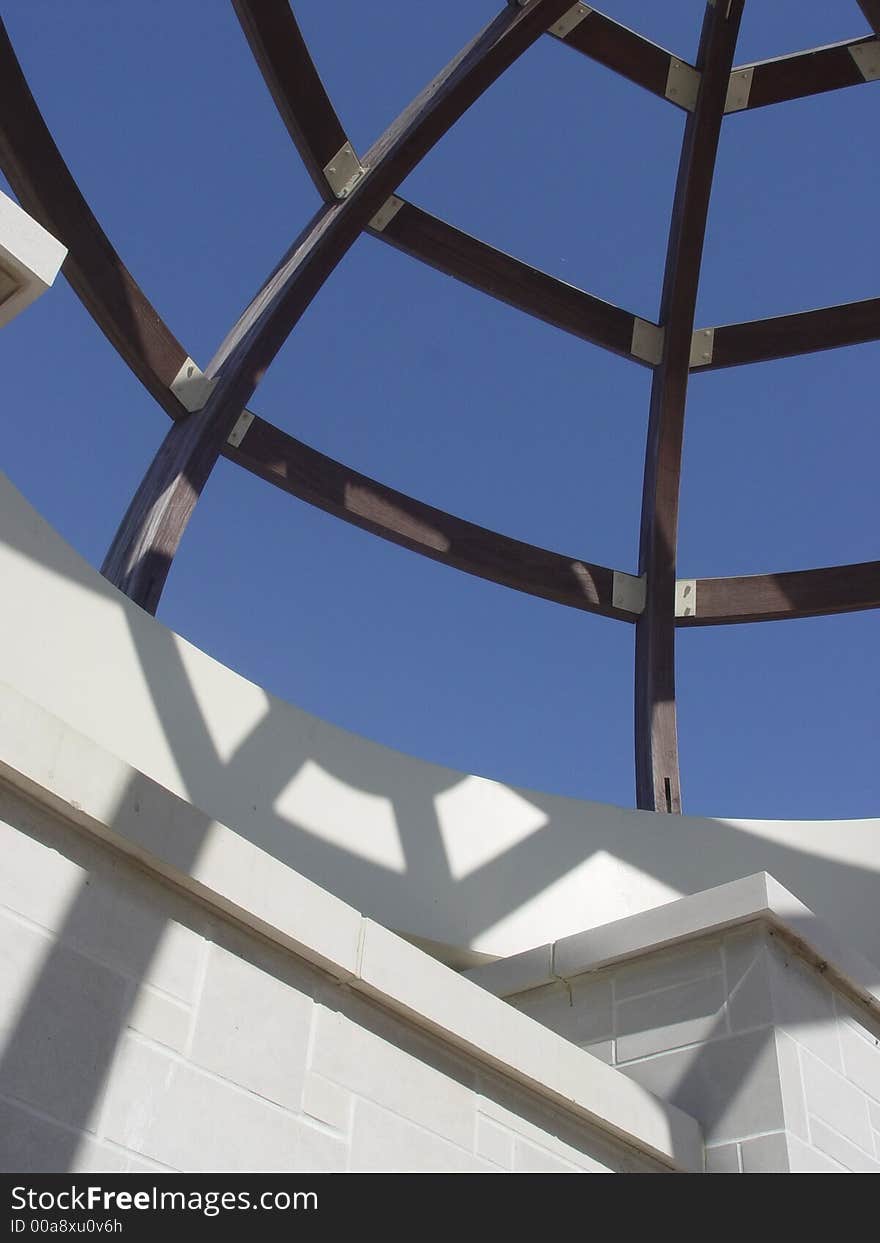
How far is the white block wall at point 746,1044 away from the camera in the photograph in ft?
14.4

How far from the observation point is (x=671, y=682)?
8.78 m

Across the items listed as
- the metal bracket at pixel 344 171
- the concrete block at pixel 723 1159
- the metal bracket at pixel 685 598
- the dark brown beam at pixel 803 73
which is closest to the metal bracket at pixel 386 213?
the metal bracket at pixel 344 171

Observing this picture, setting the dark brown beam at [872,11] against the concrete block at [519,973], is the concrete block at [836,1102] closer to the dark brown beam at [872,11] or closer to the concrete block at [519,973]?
the concrete block at [519,973]

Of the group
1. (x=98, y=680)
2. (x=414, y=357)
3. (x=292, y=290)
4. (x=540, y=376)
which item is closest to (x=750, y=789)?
(x=540, y=376)

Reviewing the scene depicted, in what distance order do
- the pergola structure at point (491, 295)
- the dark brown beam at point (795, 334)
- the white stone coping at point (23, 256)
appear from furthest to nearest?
1. the dark brown beam at point (795, 334)
2. the pergola structure at point (491, 295)
3. the white stone coping at point (23, 256)

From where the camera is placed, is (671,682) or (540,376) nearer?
(671,682)

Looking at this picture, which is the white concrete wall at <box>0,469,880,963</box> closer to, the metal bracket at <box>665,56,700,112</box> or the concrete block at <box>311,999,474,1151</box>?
the concrete block at <box>311,999,474,1151</box>

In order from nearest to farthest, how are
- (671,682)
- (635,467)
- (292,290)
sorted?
1. (292,290)
2. (671,682)
3. (635,467)

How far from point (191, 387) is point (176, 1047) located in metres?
5.33

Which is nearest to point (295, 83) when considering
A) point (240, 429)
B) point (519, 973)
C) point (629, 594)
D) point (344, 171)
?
point (344, 171)

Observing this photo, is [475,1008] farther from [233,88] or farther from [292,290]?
[233,88]

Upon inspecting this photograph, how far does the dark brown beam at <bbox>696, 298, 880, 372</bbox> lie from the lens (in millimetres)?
8461

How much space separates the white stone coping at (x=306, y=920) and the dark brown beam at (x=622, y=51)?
629 centimetres
